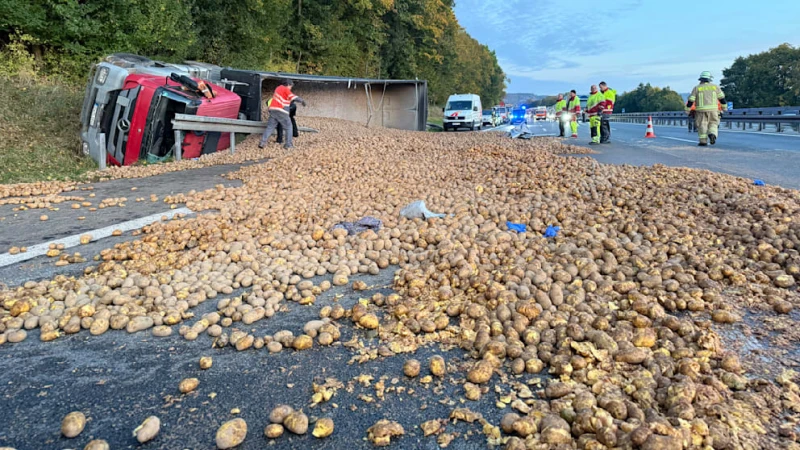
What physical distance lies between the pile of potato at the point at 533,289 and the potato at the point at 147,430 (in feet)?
2.33

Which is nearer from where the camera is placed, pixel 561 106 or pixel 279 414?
pixel 279 414

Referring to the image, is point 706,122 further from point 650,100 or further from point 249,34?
point 650,100

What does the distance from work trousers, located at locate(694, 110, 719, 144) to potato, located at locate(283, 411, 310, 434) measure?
532 inches

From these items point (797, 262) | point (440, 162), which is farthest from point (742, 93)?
point (797, 262)

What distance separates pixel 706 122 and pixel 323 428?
46.0 feet

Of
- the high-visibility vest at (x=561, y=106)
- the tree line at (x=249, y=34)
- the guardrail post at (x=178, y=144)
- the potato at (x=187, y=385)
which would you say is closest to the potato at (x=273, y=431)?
the potato at (x=187, y=385)

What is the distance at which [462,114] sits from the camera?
91.2 feet

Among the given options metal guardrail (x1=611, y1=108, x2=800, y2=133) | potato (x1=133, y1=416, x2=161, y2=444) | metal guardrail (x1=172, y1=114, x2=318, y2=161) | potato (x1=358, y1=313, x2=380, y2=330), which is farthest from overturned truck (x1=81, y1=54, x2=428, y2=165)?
metal guardrail (x1=611, y1=108, x2=800, y2=133)

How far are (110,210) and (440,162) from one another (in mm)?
5663

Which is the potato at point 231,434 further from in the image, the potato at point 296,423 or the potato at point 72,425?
the potato at point 72,425

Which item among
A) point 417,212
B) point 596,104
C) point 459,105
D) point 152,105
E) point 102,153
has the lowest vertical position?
point 417,212

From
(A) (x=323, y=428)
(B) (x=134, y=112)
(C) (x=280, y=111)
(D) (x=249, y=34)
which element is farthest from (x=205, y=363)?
(D) (x=249, y=34)

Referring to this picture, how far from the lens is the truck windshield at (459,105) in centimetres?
2861

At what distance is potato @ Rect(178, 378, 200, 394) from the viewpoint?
231cm
